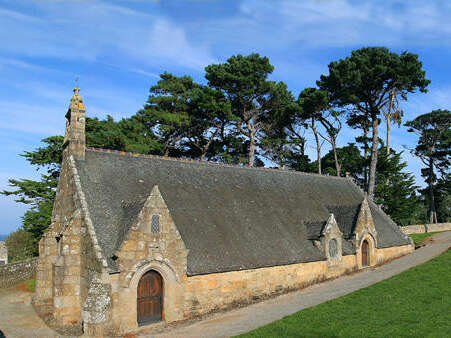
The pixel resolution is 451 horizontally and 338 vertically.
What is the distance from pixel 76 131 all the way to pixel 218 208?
837 cm

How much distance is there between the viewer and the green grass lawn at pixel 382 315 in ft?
42.9

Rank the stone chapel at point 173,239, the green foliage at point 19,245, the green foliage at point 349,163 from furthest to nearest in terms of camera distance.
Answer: the green foliage at point 349,163, the green foliage at point 19,245, the stone chapel at point 173,239

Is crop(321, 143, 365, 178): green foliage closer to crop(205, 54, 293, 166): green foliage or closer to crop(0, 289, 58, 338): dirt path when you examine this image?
crop(205, 54, 293, 166): green foliage

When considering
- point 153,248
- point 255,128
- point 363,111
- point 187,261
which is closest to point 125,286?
point 153,248

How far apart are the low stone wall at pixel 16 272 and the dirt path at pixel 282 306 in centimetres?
1534

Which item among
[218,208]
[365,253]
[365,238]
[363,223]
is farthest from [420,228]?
[218,208]

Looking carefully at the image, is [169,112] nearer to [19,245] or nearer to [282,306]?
[19,245]

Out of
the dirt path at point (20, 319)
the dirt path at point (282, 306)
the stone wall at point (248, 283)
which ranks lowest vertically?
the dirt path at point (20, 319)

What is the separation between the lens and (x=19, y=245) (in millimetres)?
42344

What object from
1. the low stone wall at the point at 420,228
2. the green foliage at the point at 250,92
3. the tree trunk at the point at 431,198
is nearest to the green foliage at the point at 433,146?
the tree trunk at the point at 431,198

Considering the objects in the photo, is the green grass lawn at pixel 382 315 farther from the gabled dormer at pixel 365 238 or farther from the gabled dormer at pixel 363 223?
the gabled dormer at pixel 363 223

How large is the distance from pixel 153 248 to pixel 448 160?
194ft

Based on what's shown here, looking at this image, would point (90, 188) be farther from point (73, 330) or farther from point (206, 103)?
point (206, 103)

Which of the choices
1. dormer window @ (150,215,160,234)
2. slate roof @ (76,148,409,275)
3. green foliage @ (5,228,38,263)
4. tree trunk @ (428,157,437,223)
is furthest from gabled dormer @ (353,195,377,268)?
tree trunk @ (428,157,437,223)
